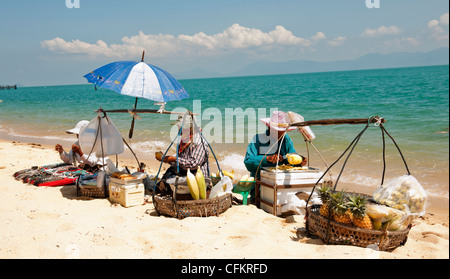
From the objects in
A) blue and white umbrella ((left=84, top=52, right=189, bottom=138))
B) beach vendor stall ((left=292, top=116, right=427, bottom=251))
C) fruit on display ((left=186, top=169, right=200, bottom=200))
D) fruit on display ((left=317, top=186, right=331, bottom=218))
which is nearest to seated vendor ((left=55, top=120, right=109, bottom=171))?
blue and white umbrella ((left=84, top=52, right=189, bottom=138))

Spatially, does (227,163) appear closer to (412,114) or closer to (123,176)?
(123,176)

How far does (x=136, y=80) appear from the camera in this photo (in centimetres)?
464

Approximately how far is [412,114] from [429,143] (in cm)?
666

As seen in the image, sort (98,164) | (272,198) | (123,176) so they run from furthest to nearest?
(98,164) → (123,176) → (272,198)

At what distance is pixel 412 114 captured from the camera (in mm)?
15664

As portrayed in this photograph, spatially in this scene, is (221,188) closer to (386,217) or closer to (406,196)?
(386,217)

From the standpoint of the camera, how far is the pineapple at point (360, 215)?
3051mm

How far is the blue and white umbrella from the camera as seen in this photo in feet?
14.8

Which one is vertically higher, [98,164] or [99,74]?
[99,74]

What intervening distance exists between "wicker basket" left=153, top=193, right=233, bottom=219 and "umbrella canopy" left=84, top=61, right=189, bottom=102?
1.39 metres

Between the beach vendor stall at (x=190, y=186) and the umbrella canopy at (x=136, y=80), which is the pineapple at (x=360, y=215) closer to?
the beach vendor stall at (x=190, y=186)

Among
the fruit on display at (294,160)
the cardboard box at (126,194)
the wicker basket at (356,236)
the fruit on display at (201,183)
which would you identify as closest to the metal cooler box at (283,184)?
the fruit on display at (294,160)
